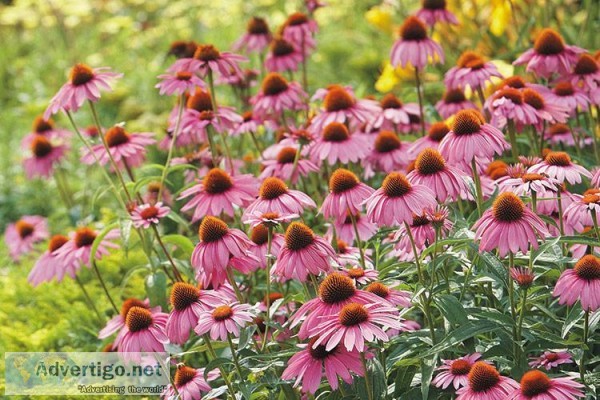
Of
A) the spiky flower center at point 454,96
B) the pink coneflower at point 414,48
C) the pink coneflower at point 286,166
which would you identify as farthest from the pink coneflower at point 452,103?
the pink coneflower at point 286,166

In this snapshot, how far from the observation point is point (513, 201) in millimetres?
1800

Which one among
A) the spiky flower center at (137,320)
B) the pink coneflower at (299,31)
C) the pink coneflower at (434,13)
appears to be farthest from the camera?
the pink coneflower at (299,31)

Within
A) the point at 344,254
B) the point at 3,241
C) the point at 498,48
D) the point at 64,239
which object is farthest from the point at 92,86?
the point at 498,48

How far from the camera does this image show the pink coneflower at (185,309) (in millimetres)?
1983

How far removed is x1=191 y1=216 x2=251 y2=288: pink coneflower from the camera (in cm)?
202

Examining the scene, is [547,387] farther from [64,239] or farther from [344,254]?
[64,239]

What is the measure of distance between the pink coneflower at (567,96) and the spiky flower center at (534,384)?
127 centimetres

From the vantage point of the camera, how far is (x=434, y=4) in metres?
3.45

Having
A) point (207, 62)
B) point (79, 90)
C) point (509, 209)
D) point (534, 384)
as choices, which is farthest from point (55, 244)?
point (534, 384)

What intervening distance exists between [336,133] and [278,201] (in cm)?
58

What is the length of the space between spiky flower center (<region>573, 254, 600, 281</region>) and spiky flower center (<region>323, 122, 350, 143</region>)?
3.35 feet

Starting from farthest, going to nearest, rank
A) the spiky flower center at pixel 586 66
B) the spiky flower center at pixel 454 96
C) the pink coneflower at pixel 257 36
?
the pink coneflower at pixel 257 36
the spiky flower center at pixel 454 96
the spiky flower center at pixel 586 66

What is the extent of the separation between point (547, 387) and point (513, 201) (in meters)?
0.38

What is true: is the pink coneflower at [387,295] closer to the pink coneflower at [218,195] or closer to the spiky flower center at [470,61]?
the pink coneflower at [218,195]
